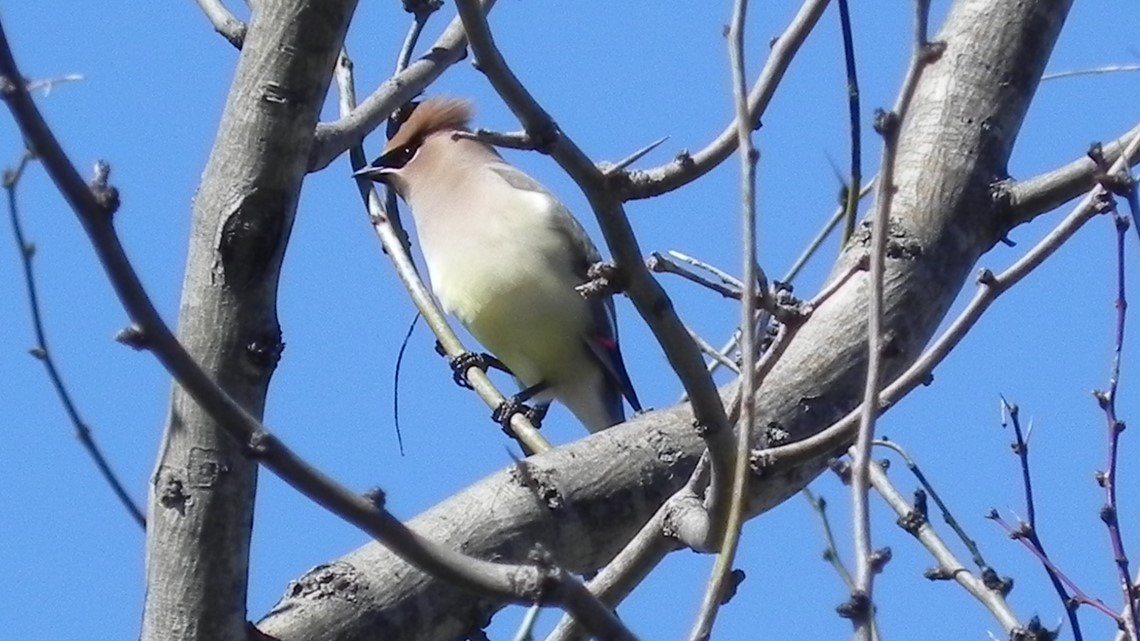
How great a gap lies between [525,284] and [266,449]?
377 cm

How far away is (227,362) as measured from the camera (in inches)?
72.9

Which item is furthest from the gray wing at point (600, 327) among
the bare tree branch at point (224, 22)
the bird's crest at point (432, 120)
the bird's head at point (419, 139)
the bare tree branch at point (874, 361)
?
the bare tree branch at point (874, 361)

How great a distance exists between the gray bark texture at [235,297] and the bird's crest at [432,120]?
4097 mm

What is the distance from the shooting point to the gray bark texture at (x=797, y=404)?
7.36ft

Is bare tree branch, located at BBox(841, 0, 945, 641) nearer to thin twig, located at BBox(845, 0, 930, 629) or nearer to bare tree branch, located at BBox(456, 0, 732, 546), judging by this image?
thin twig, located at BBox(845, 0, 930, 629)

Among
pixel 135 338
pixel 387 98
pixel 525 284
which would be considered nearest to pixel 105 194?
pixel 135 338

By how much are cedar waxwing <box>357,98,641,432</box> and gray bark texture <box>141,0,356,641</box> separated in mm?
3267

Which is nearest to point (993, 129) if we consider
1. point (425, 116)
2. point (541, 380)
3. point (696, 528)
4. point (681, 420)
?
point (681, 420)

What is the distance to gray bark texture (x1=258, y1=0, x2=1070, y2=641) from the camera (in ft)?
7.36

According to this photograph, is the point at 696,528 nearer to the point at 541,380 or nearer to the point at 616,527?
the point at 616,527

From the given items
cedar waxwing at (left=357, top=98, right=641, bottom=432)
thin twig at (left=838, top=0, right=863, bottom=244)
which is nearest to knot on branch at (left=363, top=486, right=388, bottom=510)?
thin twig at (left=838, top=0, right=863, bottom=244)

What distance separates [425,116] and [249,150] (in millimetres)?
4223

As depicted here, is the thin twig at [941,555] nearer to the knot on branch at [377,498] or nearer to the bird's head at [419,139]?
the knot on branch at [377,498]

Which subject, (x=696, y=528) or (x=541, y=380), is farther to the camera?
(x=541, y=380)
